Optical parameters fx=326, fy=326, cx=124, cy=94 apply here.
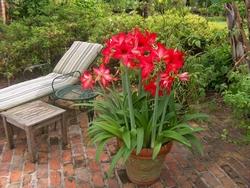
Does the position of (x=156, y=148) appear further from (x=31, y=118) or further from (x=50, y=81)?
(x=50, y=81)

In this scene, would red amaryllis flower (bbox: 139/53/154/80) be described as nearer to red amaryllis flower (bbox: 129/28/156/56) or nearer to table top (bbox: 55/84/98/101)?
red amaryllis flower (bbox: 129/28/156/56)

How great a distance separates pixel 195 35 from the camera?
4.89 meters

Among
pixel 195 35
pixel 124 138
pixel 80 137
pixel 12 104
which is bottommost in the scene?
pixel 80 137

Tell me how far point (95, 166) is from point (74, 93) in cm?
116

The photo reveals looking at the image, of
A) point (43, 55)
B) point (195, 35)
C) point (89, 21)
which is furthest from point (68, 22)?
point (195, 35)

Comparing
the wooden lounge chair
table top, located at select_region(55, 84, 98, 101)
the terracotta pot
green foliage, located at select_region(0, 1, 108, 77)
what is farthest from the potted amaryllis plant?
green foliage, located at select_region(0, 1, 108, 77)

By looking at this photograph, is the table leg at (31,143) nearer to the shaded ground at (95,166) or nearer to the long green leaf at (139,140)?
the shaded ground at (95,166)

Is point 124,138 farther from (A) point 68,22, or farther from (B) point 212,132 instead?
(A) point 68,22

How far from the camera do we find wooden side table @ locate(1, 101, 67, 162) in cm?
334

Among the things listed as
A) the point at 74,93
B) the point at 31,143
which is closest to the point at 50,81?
the point at 74,93

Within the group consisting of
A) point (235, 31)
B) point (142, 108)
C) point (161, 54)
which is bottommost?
point (142, 108)

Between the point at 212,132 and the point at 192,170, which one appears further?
the point at 212,132

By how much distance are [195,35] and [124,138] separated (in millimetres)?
2748

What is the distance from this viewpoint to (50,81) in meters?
4.53
